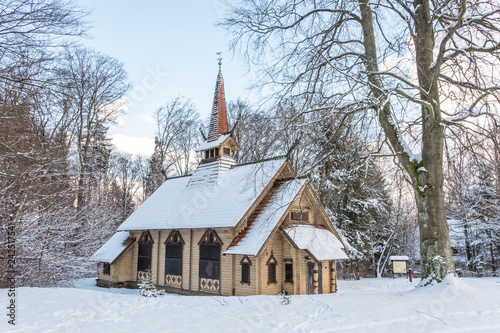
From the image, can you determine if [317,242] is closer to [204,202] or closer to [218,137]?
[204,202]

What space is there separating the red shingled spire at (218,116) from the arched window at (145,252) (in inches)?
260

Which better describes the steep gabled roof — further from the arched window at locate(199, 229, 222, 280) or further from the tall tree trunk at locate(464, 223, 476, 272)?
the tall tree trunk at locate(464, 223, 476, 272)

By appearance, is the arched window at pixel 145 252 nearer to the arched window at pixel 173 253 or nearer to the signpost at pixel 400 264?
the arched window at pixel 173 253

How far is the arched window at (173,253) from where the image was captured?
17.8 metres

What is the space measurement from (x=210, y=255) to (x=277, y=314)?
30.5ft

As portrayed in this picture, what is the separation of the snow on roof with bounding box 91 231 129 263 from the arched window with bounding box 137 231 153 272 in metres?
1.01

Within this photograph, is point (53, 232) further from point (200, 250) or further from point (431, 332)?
point (431, 332)

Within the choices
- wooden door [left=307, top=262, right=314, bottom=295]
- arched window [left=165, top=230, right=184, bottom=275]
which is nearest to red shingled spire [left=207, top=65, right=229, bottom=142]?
arched window [left=165, top=230, right=184, bottom=275]

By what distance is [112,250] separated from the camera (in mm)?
20922

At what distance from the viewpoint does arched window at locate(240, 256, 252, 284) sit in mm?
14742

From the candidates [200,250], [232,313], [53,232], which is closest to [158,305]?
[232,313]

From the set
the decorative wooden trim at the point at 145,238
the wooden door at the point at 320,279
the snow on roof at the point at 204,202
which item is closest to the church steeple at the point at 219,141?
the snow on roof at the point at 204,202

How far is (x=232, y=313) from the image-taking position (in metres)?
7.68

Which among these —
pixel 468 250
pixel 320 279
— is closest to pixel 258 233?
pixel 320 279
